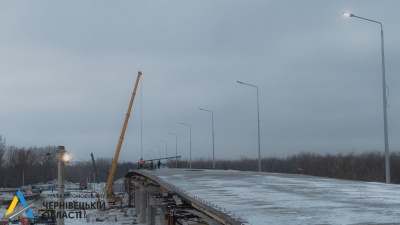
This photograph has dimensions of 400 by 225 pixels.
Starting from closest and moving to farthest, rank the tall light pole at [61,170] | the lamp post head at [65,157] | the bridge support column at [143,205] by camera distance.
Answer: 1. the tall light pole at [61,170]
2. the lamp post head at [65,157]
3. the bridge support column at [143,205]

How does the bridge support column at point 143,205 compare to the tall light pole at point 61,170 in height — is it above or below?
below

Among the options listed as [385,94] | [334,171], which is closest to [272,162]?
[334,171]

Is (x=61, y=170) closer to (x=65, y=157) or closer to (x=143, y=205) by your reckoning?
(x=65, y=157)

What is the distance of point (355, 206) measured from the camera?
15195mm

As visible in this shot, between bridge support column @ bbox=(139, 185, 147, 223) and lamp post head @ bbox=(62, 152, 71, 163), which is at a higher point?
lamp post head @ bbox=(62, 152, 71, 163)

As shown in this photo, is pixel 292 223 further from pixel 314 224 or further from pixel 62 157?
pixel 62 157

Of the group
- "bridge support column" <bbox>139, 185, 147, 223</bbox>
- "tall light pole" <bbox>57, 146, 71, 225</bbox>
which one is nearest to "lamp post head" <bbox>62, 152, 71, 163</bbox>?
"tall light pole" <bbox>57, 146, 71, 225</bbox>

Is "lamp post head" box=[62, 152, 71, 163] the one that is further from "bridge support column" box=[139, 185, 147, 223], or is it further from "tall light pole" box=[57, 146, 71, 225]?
"bridge support column" box=[139, 185, 147, 223]

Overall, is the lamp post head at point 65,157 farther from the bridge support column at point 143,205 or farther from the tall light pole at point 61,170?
the bridge support column at point 143,205

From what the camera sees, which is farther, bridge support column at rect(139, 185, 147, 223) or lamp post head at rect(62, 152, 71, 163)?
bridge support column at rect(139, 185, 147, 223)

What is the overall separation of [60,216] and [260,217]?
12562mm

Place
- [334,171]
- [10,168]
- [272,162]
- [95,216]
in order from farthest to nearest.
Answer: [10,168]
[272,162]
[334,171]
[95,216]

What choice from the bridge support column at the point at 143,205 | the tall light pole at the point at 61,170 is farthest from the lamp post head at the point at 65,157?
the bridge support column at the point at 143,205

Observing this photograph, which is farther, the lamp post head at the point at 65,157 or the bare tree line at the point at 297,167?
the bare tree line at the point at 297,167
